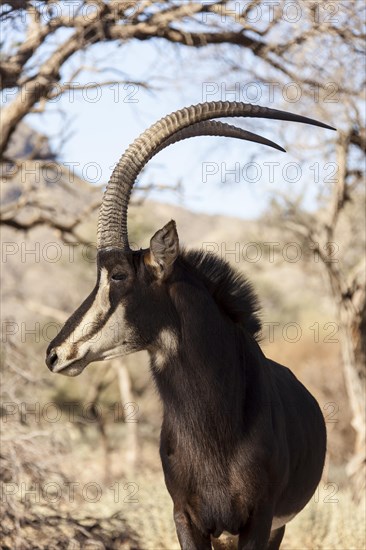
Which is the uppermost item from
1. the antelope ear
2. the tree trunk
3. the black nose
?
the antelope ear

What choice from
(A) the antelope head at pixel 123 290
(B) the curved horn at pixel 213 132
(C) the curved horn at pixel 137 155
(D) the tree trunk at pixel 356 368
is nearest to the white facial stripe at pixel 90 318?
(A) the antelope head at pixel 123 290

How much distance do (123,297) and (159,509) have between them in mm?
4562

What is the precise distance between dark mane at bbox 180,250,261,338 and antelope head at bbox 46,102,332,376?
0.28 meters

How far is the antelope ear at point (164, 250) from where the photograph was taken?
4777mm

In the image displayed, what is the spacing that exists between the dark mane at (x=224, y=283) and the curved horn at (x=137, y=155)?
0.43 metres

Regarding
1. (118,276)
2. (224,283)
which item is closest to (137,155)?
(118,276)

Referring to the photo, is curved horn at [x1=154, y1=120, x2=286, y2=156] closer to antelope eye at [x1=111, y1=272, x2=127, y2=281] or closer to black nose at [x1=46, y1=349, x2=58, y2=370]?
antelope eye at [x1=111, y1=272, x2=127, y2=281]

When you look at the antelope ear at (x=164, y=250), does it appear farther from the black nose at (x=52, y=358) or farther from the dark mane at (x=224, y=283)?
the black nose at (x=52, y=358)

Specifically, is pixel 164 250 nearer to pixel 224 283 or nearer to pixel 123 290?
pixel 123 290

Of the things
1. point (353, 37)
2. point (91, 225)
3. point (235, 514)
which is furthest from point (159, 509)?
point (91, 225)

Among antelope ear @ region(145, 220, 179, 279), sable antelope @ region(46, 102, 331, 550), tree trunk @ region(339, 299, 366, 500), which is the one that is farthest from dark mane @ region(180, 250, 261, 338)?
tree trunk @ region(339, 299, 366, 500)

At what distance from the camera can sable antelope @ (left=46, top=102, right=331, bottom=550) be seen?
190 inches

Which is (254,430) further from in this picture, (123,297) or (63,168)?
(63,168)

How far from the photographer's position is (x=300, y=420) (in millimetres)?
5789
